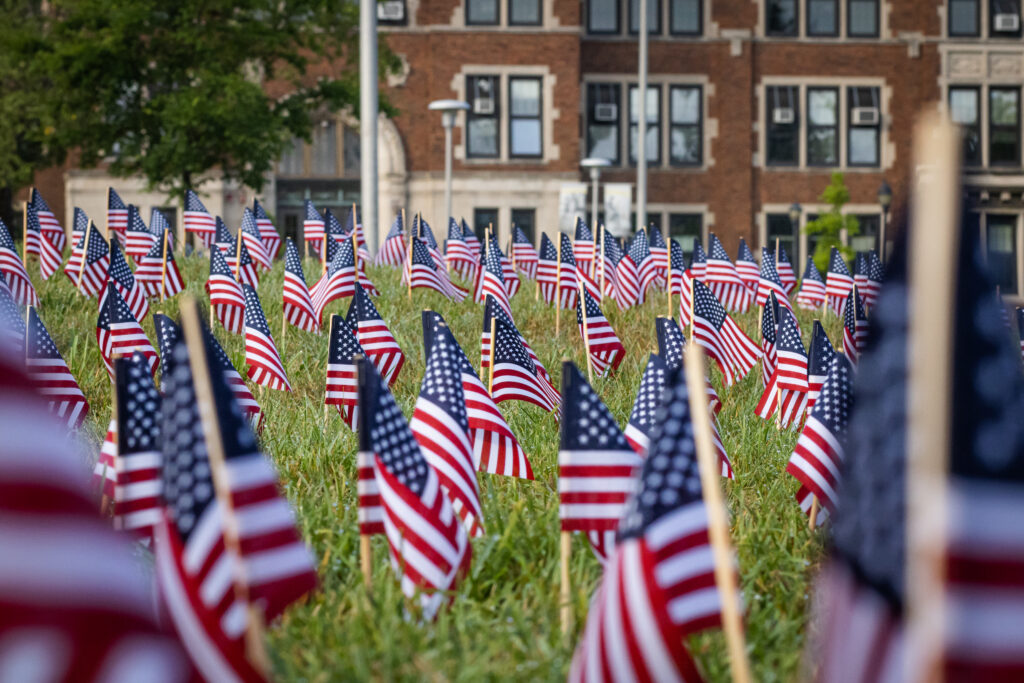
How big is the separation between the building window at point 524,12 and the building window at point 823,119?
8.28 metres

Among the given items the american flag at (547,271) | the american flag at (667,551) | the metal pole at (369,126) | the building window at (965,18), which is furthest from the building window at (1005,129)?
the american flag at (667,551)

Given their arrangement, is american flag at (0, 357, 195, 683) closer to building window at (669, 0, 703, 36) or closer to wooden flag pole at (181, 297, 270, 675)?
wooden flag pole at (181, 297, 270, 675)

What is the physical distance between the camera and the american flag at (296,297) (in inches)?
307

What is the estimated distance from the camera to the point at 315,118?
1216 inches

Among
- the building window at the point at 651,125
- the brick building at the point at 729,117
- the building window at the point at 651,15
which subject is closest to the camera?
the brick building at the point at 729,117

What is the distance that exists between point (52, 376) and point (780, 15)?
30.4 metres

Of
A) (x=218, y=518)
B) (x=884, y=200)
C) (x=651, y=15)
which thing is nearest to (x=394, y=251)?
(x=218, y=518)

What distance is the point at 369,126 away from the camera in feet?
43.8

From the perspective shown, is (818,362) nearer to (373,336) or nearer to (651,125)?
(373,336)

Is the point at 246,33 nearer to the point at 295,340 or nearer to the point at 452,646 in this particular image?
the point at 295,340

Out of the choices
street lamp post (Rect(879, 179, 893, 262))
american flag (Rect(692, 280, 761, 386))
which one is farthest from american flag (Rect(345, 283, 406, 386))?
street lamp post (Rect(879, 179, 893, 262))

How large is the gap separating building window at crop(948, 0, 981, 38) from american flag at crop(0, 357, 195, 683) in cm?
3450

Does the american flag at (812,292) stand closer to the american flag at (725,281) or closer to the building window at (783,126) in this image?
the american flag at (725,281)

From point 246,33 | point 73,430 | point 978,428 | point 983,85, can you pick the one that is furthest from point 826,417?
point 983,85
